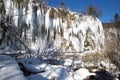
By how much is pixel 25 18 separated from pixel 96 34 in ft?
43.0

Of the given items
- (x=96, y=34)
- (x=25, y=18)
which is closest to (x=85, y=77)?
(x=25, y=18)

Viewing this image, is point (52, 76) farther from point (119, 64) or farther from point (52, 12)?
point (52, 12)

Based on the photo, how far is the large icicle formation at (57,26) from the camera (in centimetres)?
2178

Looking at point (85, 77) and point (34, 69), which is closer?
point (34, 69)

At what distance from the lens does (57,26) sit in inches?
1038

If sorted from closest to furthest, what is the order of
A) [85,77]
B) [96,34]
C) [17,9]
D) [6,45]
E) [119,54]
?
[85,77], [119,54], [6,45], [17,9], [96,34]

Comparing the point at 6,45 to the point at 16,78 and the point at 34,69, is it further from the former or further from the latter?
the point at 16,78

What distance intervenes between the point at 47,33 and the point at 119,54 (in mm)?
10181

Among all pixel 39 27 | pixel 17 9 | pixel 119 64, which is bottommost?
pixel 119 64

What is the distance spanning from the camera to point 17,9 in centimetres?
2169

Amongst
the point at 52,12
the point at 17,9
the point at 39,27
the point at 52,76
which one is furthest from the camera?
the point at 52,12

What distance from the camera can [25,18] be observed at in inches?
867

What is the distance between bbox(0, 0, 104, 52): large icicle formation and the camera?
71.5ft

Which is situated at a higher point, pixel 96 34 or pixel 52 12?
pixel 52 12
